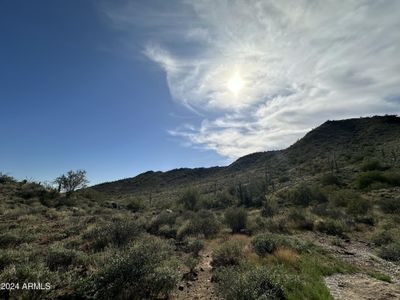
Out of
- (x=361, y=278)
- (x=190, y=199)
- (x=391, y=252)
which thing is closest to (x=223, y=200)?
(x=190, y=199)

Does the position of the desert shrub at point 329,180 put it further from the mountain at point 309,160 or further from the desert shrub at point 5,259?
the desert shrub at point 5,259

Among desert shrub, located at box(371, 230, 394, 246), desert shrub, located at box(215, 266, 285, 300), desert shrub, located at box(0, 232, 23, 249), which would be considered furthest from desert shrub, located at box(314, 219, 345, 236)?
desert shrub, located at box(0, 232, 23, 249)

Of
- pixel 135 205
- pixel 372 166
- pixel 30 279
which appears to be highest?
pixel 372 166

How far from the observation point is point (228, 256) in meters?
11.2

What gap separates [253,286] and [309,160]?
56465 mm

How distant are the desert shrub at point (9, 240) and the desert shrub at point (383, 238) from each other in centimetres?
1722

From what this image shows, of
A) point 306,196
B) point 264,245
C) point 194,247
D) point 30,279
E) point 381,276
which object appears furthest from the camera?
point 306,196

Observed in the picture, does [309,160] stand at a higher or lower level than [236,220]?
higher

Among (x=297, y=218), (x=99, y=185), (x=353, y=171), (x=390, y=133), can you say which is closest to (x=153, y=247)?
(x=297, y=218)

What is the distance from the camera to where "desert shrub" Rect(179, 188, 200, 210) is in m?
33.4

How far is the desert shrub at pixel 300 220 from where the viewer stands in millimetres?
19641

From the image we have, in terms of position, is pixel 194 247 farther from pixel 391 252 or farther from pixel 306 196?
pixel 306 196

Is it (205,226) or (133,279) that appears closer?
(133,279)

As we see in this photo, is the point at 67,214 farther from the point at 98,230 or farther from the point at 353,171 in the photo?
the point at 353,171
